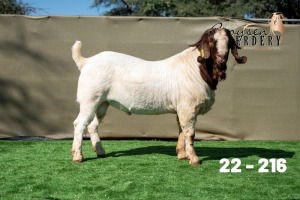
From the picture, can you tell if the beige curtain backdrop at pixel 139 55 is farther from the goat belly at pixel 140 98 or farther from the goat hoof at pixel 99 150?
the goat belly at pixel 140 98

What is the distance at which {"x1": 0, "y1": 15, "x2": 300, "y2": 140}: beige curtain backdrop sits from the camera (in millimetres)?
7941

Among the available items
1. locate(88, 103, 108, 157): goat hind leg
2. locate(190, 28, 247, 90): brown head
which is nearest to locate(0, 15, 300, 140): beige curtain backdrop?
locate(88, 103, 108, 157): goat hind leg

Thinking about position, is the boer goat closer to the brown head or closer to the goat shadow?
the brown head

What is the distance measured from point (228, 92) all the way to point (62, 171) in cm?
363

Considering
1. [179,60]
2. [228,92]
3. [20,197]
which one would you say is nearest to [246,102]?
[228,92]

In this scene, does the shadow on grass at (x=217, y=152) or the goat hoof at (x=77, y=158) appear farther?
the shadow on grass at (x=217, y=152)

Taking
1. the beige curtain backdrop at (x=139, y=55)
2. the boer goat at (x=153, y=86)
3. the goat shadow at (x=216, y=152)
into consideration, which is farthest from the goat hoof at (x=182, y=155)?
the beige curtain backdrop at (x=139, y=55)

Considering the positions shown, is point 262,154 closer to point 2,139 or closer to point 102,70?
point 102,70

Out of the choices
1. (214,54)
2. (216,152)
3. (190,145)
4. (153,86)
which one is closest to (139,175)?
(190,145)

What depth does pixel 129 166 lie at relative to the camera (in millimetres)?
5559

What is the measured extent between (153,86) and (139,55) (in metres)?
2.34

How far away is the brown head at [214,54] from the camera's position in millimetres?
5312

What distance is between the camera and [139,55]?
26.3ft

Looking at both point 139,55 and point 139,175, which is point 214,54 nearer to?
point 139,175
